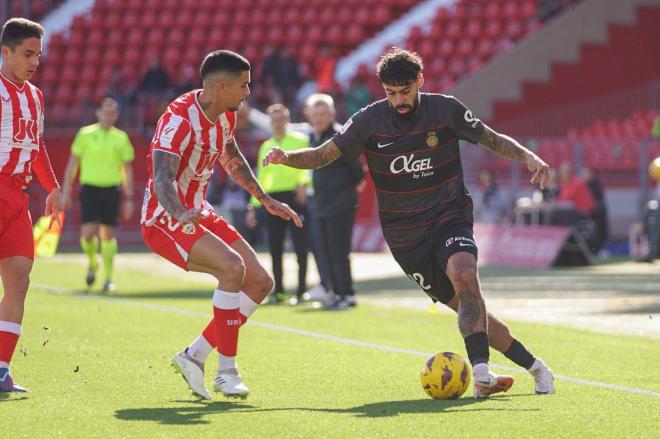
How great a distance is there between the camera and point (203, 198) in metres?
8.24

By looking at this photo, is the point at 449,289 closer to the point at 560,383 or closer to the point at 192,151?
the point at 560,383

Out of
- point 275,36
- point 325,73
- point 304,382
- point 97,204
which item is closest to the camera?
point 304,382

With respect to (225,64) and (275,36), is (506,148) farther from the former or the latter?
(275,36)

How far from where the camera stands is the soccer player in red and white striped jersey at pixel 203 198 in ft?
25.9

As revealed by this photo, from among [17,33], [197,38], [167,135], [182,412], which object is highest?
[197,38]

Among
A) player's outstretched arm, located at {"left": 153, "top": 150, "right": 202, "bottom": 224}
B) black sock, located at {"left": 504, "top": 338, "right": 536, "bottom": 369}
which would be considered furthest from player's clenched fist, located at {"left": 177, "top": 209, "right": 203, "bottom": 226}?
black sock, located at {"left": 504, "top": 338, "right": 536, "bottom": 369}

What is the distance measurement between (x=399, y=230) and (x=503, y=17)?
25.1 m

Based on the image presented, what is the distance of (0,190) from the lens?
817 centimetres

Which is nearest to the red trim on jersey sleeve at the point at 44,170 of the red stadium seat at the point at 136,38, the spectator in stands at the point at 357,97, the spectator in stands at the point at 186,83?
the spectator in stands at the point at 357,97

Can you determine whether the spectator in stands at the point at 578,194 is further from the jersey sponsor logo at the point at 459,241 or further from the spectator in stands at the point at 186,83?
the jersey sponsor logo at the point at 459,241

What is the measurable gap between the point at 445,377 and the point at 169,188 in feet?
6.46

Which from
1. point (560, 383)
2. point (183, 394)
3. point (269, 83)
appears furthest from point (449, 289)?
point (269, 83)

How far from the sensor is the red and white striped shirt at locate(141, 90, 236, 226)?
7852 millimetres

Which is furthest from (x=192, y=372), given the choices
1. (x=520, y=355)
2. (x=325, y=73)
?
(x=325, y=73)
